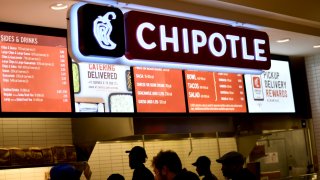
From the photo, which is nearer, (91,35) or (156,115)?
(91,35)

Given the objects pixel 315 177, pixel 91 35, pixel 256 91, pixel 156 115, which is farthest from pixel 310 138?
pixel 91 35

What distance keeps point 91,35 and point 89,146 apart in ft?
5.62

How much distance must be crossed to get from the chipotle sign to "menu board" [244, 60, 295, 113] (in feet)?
4.91

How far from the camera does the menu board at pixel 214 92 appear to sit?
5797mm

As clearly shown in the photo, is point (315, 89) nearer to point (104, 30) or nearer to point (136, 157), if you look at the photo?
point (136, 157)

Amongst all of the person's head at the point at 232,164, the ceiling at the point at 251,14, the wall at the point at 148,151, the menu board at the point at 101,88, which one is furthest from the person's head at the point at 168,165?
the wall at the point at 148,151

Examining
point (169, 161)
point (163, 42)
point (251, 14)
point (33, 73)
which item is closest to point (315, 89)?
point (251, 14)

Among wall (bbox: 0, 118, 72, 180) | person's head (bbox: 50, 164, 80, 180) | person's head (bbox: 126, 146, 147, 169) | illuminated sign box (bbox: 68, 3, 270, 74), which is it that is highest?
illuminated sign box (bbox: 68, 3, 270, 74)

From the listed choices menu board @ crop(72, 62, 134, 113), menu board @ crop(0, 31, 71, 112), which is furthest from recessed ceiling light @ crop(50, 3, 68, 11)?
menu board @ crop(72, 62, 134, 113)

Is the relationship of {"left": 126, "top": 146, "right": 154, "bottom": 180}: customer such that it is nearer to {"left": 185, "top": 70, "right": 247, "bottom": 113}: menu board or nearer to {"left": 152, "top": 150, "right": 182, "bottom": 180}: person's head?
{"left": 152, "top": 150, "right": 182, "bottom": 180}: person's head

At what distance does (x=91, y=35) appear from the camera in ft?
13.0

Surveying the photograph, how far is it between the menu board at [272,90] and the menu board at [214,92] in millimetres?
188

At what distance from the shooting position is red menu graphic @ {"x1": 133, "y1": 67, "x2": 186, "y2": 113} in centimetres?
538

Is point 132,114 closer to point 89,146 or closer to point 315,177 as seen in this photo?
point 89,146
